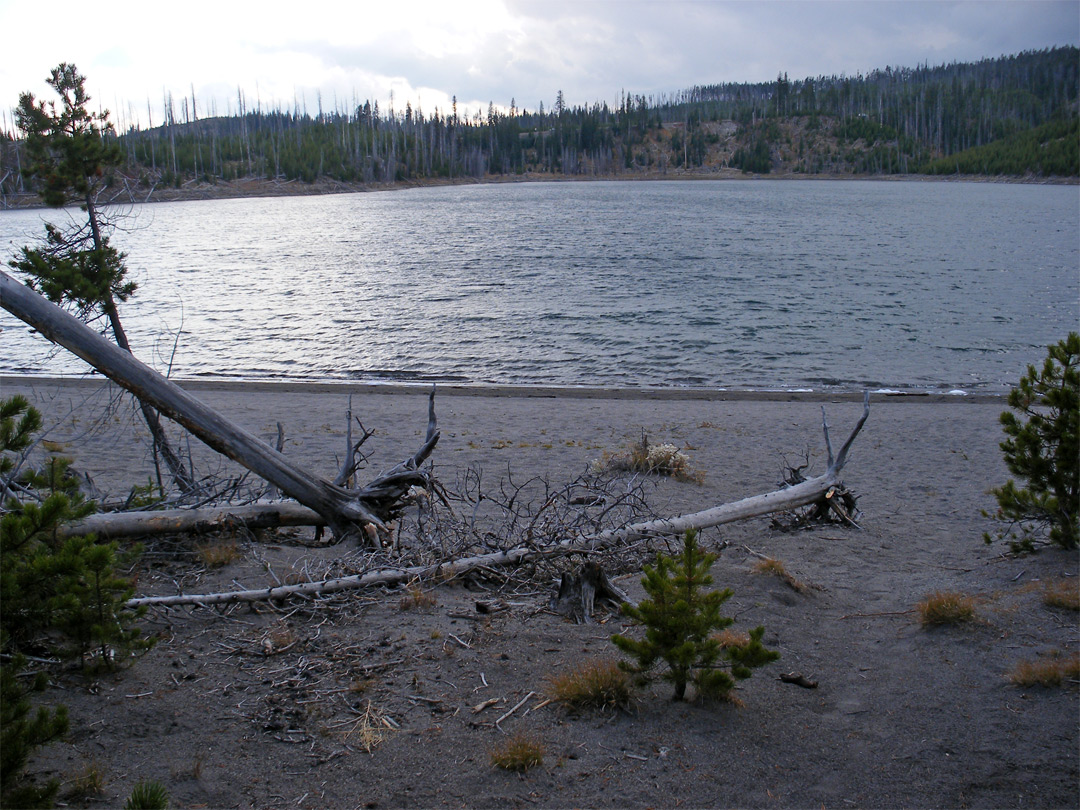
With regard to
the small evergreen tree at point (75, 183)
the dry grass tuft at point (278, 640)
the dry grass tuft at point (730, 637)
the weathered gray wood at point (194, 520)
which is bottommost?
the dry grass tuft at point (730, 637)

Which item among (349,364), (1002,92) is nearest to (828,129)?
A: (1002,92)

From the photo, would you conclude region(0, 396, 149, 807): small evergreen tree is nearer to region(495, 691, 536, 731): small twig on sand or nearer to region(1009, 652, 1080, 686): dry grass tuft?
region(495, 691, 536, 731): small twig on sand

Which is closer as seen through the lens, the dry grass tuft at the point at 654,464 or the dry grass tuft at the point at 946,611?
the dry grass tuft at the point at 946,611

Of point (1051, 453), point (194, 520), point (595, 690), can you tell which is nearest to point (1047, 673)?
point (1051, 453)

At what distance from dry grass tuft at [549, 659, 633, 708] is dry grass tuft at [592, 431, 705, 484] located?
16.6 ft

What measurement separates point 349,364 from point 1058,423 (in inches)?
653

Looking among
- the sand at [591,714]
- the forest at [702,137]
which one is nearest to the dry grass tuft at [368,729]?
the sand at [591,714]

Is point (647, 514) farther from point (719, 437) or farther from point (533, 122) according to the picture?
point (533, 122)

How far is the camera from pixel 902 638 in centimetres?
465

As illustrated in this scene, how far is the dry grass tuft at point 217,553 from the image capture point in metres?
5.51

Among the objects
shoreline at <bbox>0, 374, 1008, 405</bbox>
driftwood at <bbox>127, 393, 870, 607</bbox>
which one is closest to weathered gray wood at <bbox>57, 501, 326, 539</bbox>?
driftwood at <bbox>127, 393, 870, 607</bbox>

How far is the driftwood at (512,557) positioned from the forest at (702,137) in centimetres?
12024

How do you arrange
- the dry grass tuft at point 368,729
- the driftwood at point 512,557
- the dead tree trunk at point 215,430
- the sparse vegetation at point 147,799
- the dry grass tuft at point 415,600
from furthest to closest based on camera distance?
the dead tree trunk at point 215,430
the dry grass tuft at point 415,600
the driftwood at point 512,557
the dry grass tuft at point 368,729
the sparse vegetation at point 147,799

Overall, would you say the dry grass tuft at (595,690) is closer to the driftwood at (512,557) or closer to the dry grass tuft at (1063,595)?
the driftwood at (512,557)
